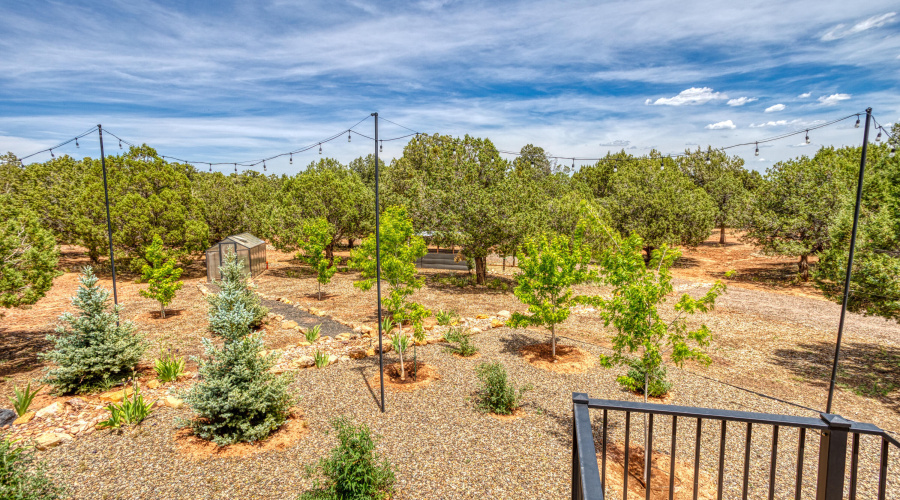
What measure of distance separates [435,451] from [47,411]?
27.6 ft

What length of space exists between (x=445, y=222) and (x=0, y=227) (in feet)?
52.1

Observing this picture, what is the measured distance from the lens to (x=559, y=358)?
1275 cm

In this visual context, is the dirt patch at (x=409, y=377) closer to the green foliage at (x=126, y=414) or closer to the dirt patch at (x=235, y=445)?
the dirt patch at (x=235, y=445)

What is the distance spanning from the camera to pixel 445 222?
21688 mm

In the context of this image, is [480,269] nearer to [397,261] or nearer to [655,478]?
[397,261]

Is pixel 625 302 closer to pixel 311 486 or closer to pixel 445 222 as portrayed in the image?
pixel 311 486

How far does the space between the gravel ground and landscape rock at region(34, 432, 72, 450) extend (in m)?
0.26

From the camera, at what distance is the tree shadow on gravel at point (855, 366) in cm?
1080

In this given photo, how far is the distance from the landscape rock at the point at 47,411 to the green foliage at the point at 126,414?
4.08 ft

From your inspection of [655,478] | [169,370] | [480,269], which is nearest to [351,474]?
[655,478]

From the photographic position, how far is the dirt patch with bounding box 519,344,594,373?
12027 millimetres

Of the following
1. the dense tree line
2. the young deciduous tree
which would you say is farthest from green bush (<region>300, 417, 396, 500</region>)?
the dense tree line

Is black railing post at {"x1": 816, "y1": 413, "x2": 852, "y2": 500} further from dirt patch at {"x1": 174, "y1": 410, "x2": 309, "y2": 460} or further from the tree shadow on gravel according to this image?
the tree shadow on gravel

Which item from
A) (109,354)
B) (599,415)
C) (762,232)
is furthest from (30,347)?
(762,232)
